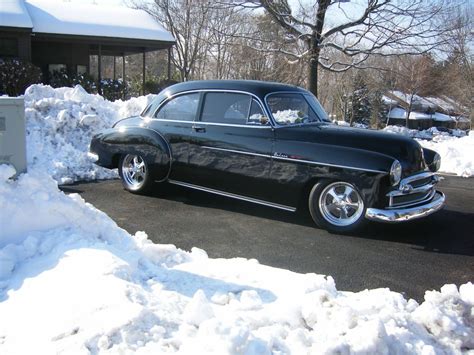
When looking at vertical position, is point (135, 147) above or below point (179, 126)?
below

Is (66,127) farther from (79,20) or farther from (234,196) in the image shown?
(79,20)

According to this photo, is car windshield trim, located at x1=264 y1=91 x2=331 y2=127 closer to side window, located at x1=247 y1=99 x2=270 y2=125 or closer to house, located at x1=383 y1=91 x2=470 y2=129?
side window, located at x1=247 y1=99 x2=270 y2=125

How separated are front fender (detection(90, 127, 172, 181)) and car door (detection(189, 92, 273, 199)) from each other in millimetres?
529

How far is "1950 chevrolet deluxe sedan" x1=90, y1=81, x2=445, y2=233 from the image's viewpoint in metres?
5.52

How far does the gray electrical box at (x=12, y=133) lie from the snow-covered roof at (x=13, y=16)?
1563 centimetres

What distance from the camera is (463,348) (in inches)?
124

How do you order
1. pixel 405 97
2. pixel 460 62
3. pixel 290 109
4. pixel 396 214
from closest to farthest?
pixel 396 214 < pixel 290 109 < pixel 460 62 < pixel 405 97

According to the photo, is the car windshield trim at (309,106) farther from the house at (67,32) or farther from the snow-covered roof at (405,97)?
the snow-covered roof at (405,97)

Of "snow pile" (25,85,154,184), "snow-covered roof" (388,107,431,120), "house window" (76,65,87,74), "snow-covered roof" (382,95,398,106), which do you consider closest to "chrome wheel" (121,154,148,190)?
"snow pile" (25,85,154,184)

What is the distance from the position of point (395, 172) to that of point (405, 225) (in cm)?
118

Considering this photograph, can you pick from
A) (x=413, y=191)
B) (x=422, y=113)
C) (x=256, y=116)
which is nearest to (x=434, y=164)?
(x=413, y=191)

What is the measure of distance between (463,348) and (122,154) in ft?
19.0

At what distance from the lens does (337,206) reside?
5.79m

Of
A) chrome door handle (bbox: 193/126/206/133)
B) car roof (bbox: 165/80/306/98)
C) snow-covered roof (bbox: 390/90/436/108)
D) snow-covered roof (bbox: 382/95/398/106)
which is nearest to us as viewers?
car roof (bbox: 165/80/306/98)
